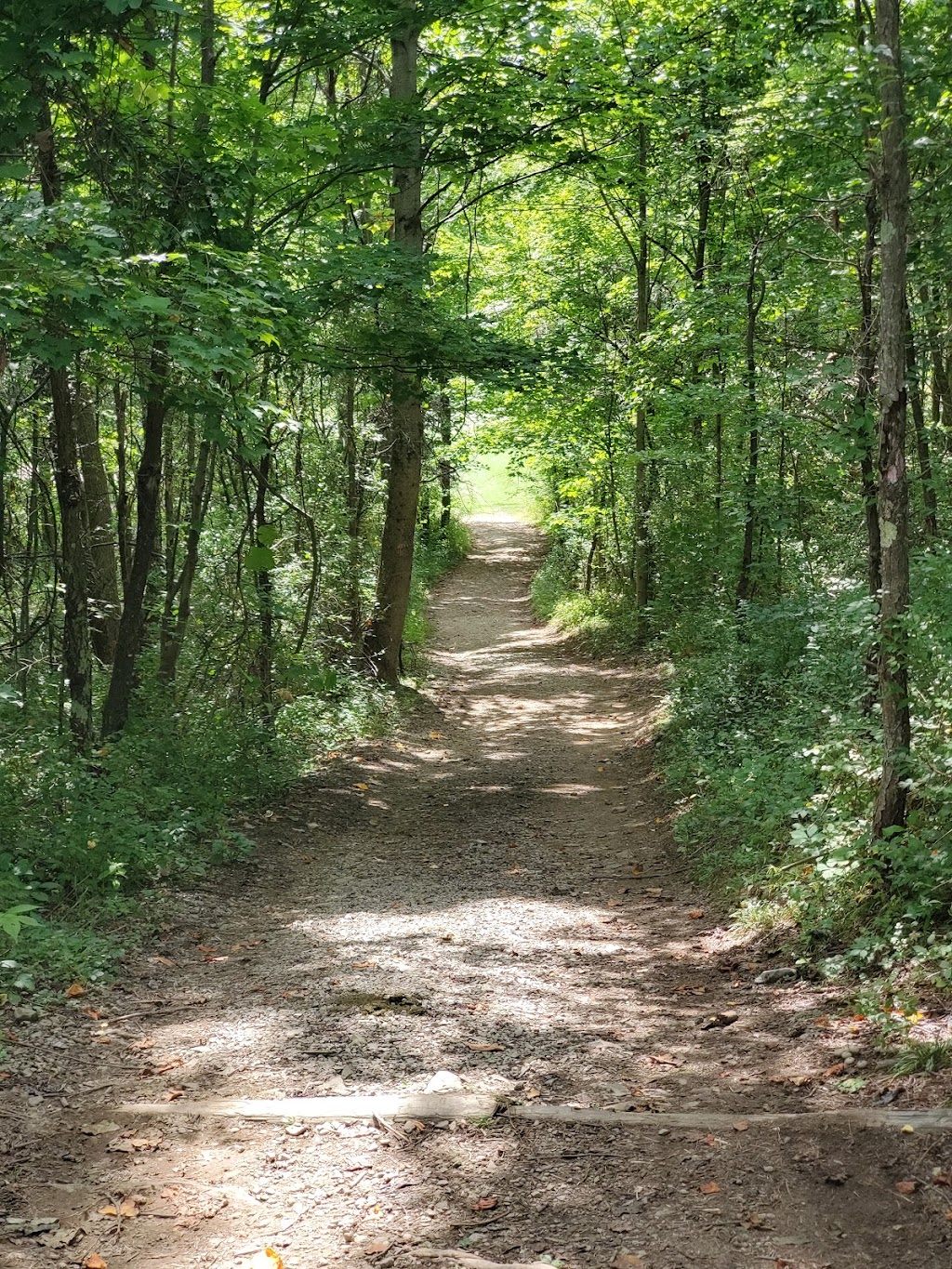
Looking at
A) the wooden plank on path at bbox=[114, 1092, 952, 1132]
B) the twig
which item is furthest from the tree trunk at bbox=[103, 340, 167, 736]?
the twig

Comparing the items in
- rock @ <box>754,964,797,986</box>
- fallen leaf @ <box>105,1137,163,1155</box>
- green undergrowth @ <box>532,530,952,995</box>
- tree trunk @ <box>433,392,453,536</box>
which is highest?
tree trunk @ <box>433,392,453,536</box>

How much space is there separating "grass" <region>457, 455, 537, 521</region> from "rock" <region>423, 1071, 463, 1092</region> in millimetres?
31891

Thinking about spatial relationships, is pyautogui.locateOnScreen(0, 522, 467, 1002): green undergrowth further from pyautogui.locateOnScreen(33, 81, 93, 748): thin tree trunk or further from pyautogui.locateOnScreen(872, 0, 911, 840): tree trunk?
pyautogui.locateOnScreen(872, 0, 911, 840): tree trunk

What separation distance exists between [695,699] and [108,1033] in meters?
7.90

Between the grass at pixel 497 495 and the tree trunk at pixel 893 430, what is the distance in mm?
30332

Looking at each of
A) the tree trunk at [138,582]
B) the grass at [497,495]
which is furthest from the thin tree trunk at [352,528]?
the grass at [497,495]

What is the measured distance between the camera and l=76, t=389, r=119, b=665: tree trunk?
A: 1066 cm

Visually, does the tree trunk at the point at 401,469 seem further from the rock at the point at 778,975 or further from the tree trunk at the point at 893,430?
the rock at the point at 778,975

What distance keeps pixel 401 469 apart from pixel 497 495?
34374mm

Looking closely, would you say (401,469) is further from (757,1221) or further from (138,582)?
(757,1221)

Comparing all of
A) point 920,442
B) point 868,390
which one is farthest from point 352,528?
point 868,390

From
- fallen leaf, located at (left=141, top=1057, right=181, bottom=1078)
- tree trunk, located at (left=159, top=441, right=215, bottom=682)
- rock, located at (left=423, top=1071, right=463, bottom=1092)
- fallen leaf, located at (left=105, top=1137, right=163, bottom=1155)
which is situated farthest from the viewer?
tree trunk, located at (left=159, top=441, right=215, bottom=682)

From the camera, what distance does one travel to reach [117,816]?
6.99 meters

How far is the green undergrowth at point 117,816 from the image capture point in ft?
18.4
